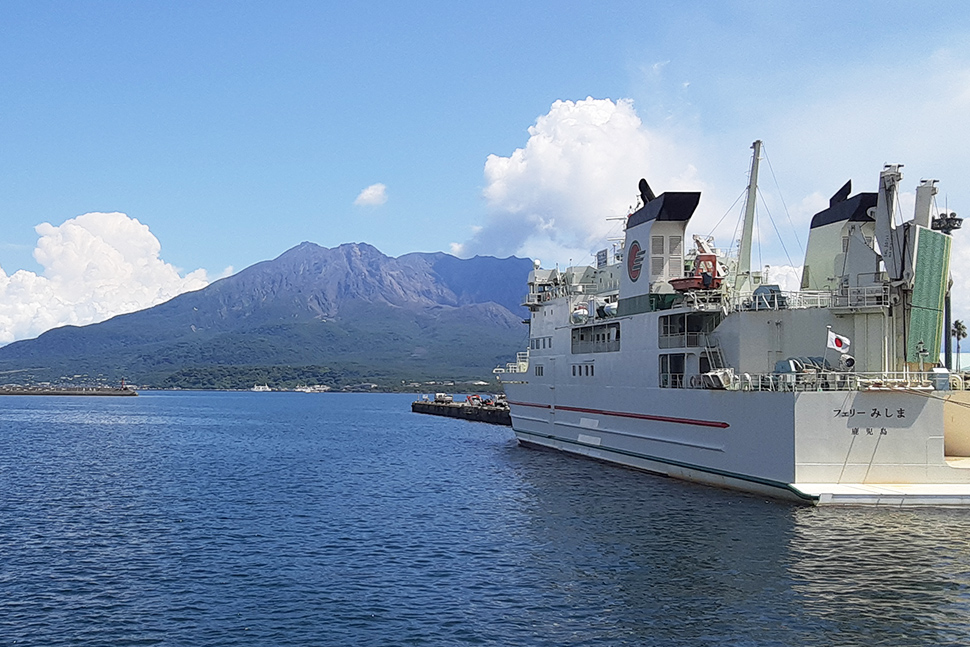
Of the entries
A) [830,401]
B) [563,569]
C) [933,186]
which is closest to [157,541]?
[563,569]

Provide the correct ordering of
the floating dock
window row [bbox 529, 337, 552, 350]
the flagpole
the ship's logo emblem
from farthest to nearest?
the floating dock → window row [bbox 529, 337, 552, 350] → the ship's logo emblem → the flagpole

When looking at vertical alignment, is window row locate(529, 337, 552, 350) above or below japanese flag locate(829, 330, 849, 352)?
above

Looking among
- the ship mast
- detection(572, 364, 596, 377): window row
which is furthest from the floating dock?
the ship mast

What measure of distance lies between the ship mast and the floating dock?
34418 mm

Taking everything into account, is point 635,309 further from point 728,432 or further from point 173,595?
point 173,595

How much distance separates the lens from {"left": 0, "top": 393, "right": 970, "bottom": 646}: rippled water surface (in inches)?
585

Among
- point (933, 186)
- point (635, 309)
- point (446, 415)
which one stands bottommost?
point (446, 415)

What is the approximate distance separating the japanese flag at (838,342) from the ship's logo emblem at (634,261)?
31.8ft

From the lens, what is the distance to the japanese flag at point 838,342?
25453 mm

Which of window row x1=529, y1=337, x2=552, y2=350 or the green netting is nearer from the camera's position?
the green netting

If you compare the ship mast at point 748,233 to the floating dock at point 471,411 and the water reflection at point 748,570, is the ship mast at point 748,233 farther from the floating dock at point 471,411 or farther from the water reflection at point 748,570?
the floating dock at point 471,411

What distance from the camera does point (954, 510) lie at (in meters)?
23.8

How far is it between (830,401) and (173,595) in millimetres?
18639

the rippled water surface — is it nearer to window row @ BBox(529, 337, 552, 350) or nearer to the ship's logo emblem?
the ship's logo emblem
